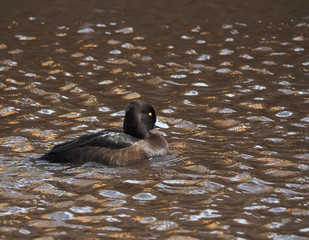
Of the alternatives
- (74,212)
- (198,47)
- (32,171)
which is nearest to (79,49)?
(198,47)

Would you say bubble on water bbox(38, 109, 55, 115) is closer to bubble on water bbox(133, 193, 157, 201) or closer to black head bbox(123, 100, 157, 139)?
black head bbox(123, 100, 157, 139)

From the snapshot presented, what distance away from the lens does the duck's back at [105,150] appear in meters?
9.01

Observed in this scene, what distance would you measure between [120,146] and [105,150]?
20 centimetres

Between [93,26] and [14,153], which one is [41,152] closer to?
[14,153]

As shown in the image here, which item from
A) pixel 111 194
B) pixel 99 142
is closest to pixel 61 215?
pixel 111 194

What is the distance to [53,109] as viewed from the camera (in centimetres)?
1114

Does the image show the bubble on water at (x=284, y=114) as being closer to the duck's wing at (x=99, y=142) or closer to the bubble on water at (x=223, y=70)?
the bubble on water at (x=223, y=70)

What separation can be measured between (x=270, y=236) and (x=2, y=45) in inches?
337

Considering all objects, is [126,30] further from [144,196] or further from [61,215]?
[61,215]

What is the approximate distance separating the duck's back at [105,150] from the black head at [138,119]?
191 millimetres

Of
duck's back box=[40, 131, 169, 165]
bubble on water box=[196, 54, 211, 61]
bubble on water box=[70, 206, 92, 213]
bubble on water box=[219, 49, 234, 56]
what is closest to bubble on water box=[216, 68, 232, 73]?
bubble on water box=[196, 54, 211, 61]

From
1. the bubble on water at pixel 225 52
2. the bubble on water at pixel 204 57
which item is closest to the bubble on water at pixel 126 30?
the bubble on water at pixel 204 57

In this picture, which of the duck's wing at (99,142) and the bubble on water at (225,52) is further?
the bubble on water at (225,52)

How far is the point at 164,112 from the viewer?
1107 centimetres
